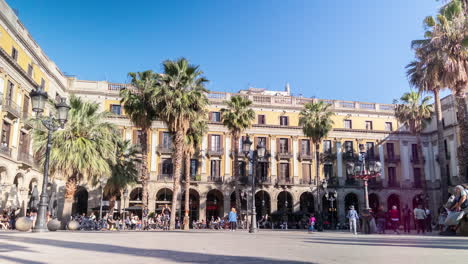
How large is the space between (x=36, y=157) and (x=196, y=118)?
1020 cm

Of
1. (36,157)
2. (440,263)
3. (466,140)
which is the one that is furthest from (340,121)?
(440,263)

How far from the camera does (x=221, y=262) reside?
5.87 metres

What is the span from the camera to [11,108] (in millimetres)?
27969

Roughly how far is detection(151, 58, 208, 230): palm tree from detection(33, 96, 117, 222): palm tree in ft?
13.7

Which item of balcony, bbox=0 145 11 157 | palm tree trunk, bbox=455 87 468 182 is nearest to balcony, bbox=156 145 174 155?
balcony, bbox=0 145 11 157

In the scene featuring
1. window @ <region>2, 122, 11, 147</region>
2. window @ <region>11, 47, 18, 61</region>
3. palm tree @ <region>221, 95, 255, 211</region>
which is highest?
window @ <region>11, 47, 18, 61</region>

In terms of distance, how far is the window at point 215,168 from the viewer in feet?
139

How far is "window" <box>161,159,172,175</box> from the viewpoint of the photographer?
4119 cm

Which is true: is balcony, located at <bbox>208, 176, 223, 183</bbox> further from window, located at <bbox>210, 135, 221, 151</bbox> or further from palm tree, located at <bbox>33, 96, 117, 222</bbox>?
palm tree, located at <bbox>33, 96, 117, 222</bbox>

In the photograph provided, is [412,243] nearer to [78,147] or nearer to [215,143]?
[78,147]

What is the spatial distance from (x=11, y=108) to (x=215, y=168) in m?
20.8

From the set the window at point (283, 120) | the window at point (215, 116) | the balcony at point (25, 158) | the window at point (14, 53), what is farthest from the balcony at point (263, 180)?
the window at point (14, 53)

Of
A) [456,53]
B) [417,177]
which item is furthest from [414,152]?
[456,53]

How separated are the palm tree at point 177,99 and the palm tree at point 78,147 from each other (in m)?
4.17
